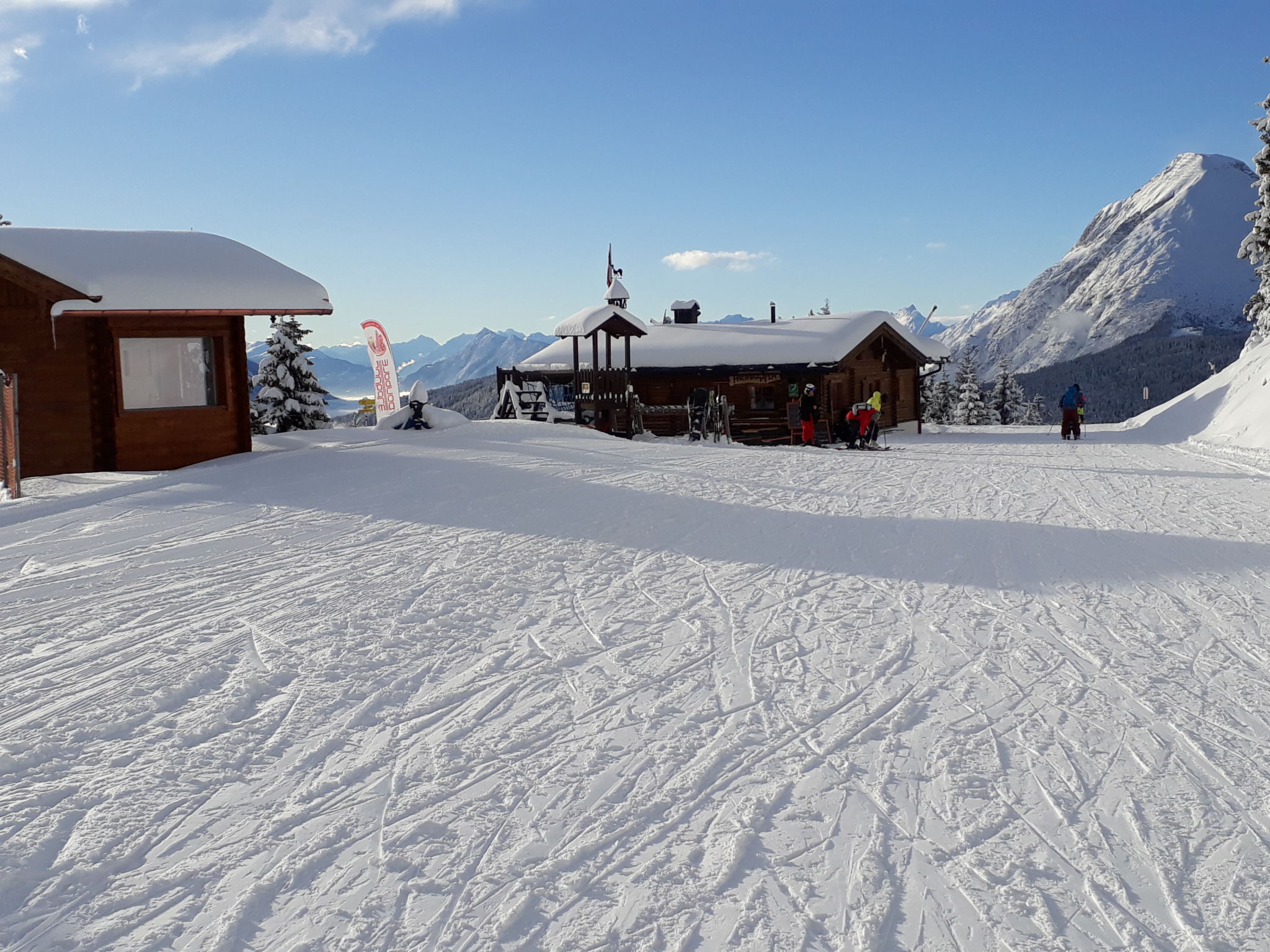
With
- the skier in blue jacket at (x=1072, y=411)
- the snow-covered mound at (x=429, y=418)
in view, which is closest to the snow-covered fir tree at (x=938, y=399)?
the skier in blue jacket at (x=1072, y=411)

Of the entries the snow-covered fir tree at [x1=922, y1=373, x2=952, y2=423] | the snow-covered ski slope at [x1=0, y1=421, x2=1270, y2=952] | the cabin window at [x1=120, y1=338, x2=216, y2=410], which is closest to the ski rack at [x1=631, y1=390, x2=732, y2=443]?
the cabin window at [x1=120, y1=338, x2=216, y2=410]

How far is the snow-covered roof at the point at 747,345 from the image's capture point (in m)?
27.6

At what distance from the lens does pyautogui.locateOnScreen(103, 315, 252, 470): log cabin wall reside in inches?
509

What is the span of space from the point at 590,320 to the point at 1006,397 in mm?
45011

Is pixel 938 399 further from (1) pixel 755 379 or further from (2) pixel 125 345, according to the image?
(2) pixel 125 345

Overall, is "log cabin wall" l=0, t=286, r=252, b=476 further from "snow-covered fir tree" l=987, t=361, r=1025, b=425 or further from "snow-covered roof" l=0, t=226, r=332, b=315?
"snow-covered fir tree" l=987, t=361, r=1025, b=425

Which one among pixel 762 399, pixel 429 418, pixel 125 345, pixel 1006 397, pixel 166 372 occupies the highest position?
pixel 125 345

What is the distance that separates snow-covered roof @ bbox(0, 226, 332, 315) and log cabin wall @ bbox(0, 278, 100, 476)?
722 mm

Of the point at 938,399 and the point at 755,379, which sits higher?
the point at 755,379

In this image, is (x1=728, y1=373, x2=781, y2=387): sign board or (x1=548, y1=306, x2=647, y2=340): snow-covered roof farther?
(x1=728, y1=373, x2=781, y2=387): sign board

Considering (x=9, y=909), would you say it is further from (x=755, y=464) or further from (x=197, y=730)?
(x=755, y=464)

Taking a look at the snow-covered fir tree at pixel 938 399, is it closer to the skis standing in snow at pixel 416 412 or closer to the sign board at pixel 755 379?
the sign board at pixel 755 379

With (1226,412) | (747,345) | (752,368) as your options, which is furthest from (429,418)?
(1226,412)

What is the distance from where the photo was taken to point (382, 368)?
23.0m
